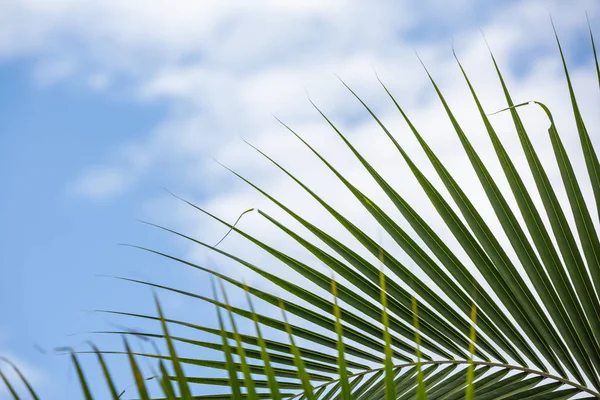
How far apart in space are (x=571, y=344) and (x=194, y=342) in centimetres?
80

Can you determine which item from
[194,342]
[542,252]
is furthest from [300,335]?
[542,252]

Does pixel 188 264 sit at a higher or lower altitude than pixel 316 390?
higher

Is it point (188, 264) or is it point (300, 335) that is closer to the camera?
point (188, 264)

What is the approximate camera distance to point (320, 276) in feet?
5.00

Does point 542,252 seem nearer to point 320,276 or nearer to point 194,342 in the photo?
point 320,276

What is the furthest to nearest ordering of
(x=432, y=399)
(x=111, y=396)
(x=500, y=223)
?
(x=500, y=223) → (x=432, y=399) → (x=111, y=396)

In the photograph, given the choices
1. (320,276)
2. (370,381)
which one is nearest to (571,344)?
(370,381)

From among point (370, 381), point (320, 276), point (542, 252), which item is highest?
point (320, 276)

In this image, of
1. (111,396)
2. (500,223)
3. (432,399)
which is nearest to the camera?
(111,396)

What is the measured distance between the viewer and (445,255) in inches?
58.9

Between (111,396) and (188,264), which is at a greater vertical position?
(188,264)

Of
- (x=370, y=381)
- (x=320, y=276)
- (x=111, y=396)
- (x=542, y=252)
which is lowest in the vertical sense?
(x=111, y=396)

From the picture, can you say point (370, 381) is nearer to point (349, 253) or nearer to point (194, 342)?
point (349, 253)

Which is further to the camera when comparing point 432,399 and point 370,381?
point 370,381
